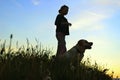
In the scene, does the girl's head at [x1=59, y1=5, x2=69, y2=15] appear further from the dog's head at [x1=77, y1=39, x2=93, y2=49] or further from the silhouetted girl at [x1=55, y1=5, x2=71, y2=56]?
the dog's head at [x1=77, y1=39, x2=93, y2=49]

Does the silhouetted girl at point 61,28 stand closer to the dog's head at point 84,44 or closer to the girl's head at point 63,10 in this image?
the girl's head at point 63,10

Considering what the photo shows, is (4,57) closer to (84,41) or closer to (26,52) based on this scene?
(26,52)

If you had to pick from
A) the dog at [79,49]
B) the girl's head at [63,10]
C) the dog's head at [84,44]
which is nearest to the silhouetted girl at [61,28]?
the girl's head at [63,10]

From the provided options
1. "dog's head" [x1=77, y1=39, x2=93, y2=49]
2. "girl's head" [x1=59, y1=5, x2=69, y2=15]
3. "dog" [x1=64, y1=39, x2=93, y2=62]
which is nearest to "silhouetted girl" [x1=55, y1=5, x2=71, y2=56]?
"girl's head" [x1=59, y1=5, x2=69, y2=15]


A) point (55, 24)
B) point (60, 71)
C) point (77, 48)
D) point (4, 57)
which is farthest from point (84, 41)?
point (4, 57)

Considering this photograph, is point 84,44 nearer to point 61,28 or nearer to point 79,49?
point 79,49

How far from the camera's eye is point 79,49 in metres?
11.1

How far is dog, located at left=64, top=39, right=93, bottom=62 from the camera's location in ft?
35.0

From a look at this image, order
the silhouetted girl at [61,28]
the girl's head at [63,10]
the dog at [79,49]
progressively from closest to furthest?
the dog at [79,49] < the silhouetted girl at [61,28] < the girl's head at [63,10]

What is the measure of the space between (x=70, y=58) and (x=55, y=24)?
1311mm

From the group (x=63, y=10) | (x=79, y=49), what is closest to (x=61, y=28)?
(x=63, y=10)

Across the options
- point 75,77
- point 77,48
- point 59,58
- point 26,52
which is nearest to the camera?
point 75,77

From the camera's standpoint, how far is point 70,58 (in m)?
10.5

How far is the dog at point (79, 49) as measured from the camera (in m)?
10.7
